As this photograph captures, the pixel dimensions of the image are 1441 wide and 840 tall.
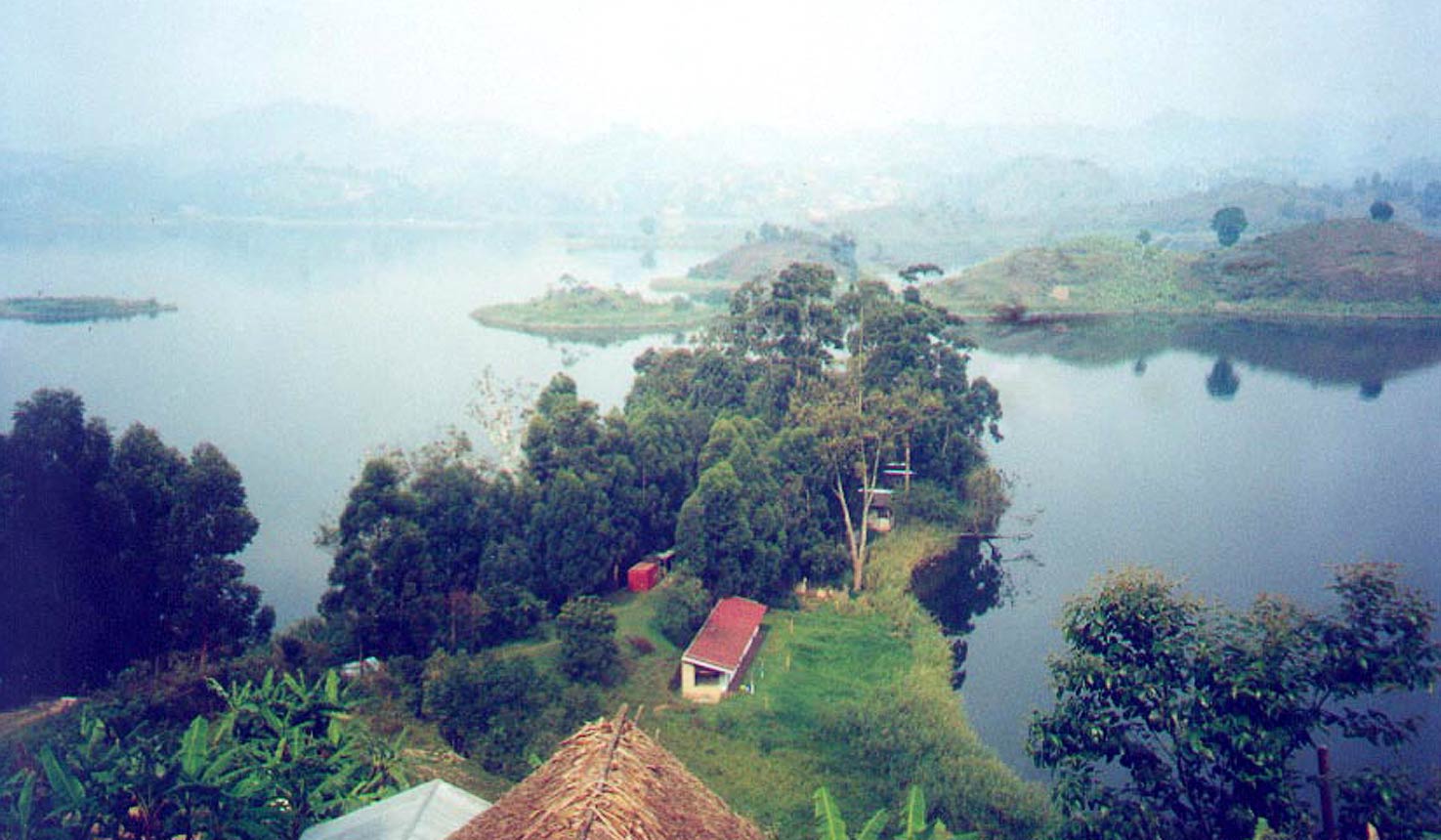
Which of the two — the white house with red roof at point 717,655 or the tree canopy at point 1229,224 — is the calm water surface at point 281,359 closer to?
the white house with red roof at point 717,655

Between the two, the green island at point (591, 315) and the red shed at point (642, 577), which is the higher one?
the green island at point (591, 315)

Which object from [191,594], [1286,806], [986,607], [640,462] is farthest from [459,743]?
[986,607]

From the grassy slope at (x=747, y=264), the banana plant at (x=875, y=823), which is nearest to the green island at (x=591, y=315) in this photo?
the grassy slope at (x=747, y=264)

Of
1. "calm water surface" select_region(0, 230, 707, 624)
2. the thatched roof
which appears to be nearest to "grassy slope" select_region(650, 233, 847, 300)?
"calm water surface" select_region(0, 230, 707, 624)

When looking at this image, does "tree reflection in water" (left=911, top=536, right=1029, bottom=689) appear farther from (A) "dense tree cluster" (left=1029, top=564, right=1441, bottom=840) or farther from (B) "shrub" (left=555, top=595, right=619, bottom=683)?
(A) "dense tree cluster" (left=1029, top=564, right=1441, bottom=840)

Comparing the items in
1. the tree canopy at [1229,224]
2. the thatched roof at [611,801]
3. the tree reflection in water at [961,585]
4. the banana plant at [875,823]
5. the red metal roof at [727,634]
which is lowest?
the tree reflection in water at [961,585]

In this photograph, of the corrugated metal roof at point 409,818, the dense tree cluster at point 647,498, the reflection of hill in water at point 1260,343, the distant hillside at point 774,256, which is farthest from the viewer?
the distant hillside at point 774,256

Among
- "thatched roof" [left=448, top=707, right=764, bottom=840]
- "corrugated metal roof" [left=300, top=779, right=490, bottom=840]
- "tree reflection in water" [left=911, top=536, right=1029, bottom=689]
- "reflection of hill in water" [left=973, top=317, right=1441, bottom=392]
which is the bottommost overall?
"tree reflection in water" [left=911, top=536, right=1029, bottom=689]
